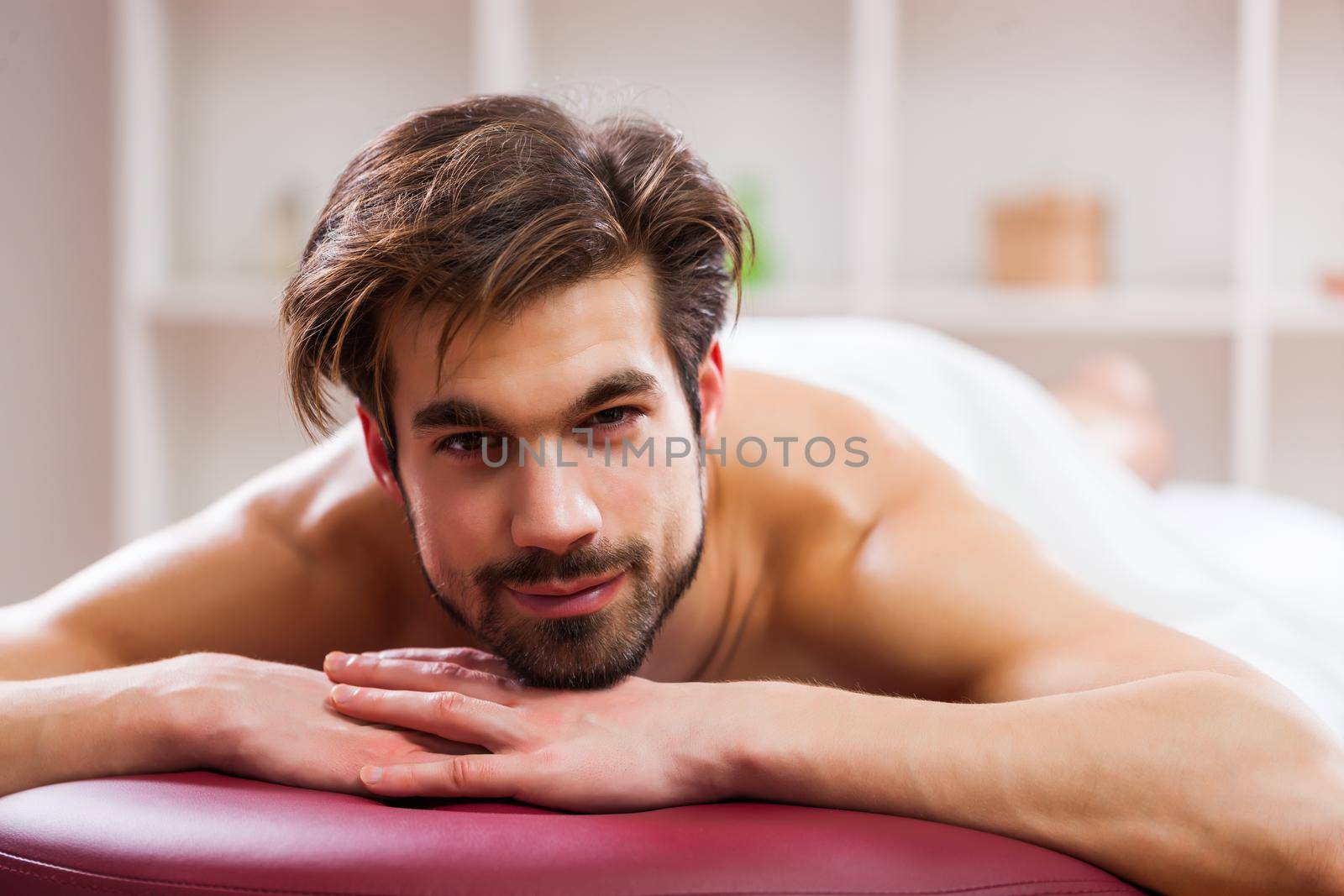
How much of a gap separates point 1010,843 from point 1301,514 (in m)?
1.86

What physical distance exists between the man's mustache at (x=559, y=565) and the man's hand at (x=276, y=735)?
16cm

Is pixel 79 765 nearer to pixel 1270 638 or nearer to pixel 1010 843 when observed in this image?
pixel 1010 843

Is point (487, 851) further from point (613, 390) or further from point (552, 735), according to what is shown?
point (613, 390)

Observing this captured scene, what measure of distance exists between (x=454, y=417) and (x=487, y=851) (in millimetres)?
417

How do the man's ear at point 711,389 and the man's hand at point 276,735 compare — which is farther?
the man's ear at point 711,389

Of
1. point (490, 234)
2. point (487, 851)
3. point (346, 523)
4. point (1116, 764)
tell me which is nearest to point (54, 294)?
point (346, 523)

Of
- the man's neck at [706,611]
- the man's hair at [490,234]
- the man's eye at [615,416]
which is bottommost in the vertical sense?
the man's neck at [706,611]

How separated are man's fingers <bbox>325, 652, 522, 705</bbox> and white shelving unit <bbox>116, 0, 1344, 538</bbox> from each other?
2.35 meters

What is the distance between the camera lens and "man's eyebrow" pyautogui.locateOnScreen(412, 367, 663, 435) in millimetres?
1114

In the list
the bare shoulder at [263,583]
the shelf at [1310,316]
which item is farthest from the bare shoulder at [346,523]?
the shelf at [1310,316]

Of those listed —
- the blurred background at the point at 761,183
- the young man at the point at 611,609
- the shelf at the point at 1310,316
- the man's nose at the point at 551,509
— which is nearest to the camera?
the young man at the point at 611,609

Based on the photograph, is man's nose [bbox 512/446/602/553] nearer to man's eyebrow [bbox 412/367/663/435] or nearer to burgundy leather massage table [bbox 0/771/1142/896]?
man's eyebrow [bbox 412/367/663/435]

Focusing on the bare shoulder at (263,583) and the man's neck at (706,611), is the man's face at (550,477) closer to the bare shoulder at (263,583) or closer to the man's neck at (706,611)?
the man's neck at (706,611)

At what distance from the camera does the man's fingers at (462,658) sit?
1.17 meters
